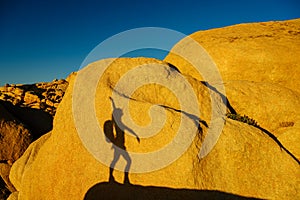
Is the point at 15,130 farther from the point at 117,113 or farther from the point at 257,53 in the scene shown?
the point at 257,53

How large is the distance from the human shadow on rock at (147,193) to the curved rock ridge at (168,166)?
0.09m

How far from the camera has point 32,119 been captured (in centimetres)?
1631

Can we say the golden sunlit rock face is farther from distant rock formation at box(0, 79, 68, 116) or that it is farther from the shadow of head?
distant rock formation at box(0, 79, 68, 116)

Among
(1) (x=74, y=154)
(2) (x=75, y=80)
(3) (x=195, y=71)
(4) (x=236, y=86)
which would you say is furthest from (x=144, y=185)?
(3) (x=195, y=71)

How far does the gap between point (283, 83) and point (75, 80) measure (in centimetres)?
1229

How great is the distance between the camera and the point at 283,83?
14.4 metres

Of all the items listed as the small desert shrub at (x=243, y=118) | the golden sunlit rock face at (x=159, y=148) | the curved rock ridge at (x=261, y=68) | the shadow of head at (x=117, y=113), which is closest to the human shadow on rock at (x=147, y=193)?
the golden sunlit rock face at (x=159, y=148)

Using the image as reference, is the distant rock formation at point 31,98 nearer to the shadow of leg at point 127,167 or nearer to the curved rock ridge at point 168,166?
the curved rock ridge at point 168,166

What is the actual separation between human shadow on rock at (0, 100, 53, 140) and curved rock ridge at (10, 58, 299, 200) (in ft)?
22.4

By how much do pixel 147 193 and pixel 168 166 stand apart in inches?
38.6

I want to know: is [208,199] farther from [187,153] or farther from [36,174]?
[36,174]

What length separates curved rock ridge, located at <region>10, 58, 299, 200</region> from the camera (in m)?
6.95

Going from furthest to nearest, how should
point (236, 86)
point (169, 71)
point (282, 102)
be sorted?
point (236, 86) < point (282, 102) < point (169, 71)

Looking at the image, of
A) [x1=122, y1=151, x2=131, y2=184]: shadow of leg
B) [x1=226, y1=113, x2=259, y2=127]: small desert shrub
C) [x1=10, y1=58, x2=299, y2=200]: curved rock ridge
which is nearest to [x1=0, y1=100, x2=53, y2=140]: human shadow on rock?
[x1=10, y1=58, x2=299, y2=200]: curved rock ridge
